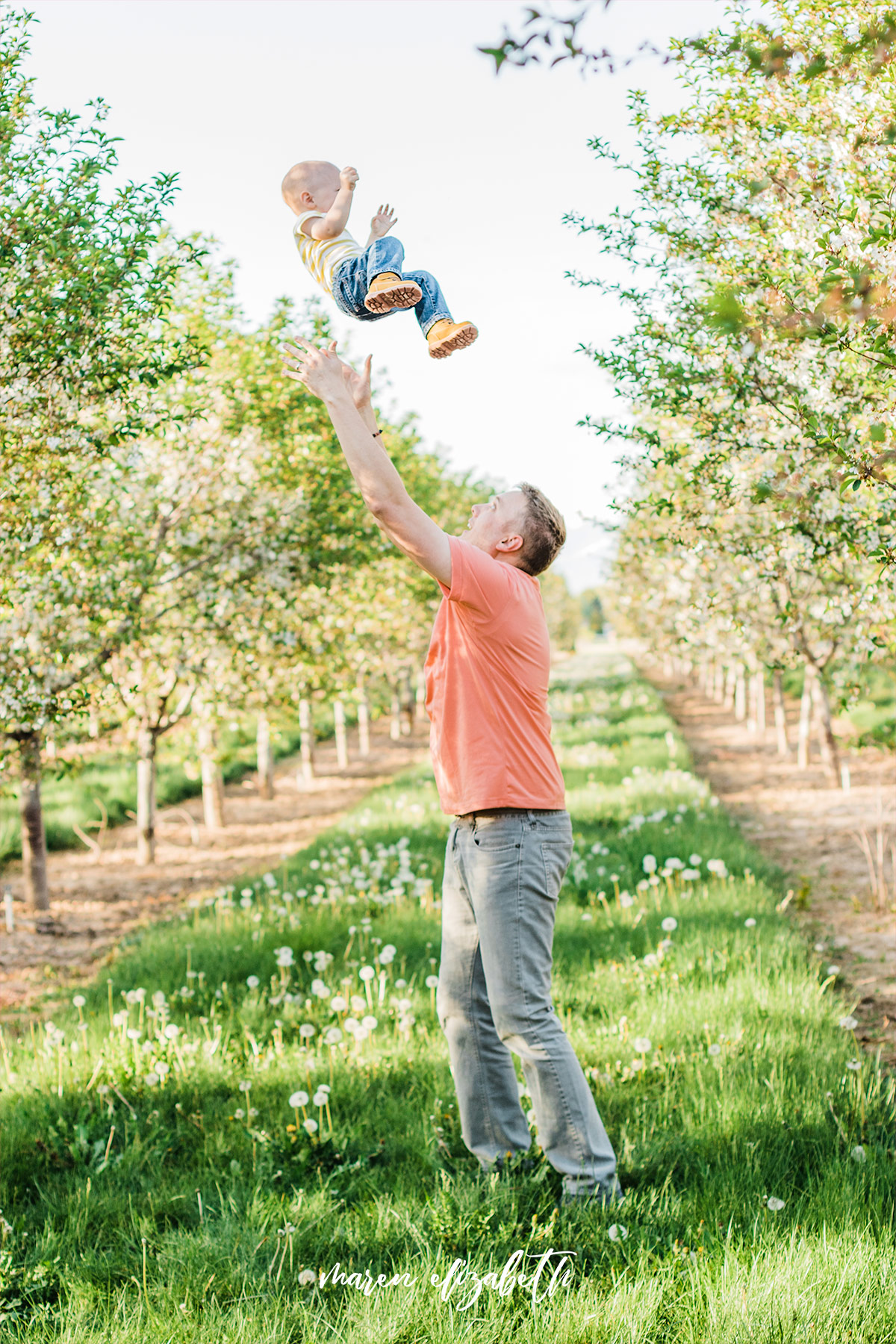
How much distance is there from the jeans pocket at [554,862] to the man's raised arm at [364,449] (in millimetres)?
1085

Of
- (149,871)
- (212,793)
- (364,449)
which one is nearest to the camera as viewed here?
(364,449)

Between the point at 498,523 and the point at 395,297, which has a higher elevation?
the point at 395,297

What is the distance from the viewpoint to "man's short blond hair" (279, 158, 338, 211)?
355 centimetres

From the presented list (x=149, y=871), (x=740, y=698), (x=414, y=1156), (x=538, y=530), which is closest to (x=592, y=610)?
(x=740, y=698)

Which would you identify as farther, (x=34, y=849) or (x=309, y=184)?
(x=34, y=849)

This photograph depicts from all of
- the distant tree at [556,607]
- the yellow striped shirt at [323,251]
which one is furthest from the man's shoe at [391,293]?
the distant tree at [556,607]

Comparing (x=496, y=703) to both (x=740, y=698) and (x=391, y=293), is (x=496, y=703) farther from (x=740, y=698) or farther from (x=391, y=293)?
(x=740, y=698)

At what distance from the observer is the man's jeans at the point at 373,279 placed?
326 cm

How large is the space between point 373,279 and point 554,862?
6.54ft

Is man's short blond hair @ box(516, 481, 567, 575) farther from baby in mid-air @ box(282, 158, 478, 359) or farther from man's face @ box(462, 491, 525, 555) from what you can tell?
baby in mid-air @ box(282, 158, 478, 359)

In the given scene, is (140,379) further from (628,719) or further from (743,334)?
(628,719)

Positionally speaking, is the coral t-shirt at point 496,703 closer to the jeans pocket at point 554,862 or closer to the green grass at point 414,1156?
the jeans pocket at point 554,862

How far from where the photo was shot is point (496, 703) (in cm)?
338
